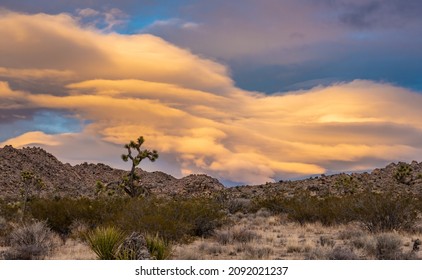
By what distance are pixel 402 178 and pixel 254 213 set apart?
34136 millimetres

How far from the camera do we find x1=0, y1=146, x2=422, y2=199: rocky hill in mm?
68875

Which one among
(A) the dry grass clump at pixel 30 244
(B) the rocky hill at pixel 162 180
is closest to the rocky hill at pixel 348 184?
(B) the rocky hill at pixel 162 180

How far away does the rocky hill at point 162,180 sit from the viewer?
2712 inches

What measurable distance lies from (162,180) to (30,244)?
88577 mm

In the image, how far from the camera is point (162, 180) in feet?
357

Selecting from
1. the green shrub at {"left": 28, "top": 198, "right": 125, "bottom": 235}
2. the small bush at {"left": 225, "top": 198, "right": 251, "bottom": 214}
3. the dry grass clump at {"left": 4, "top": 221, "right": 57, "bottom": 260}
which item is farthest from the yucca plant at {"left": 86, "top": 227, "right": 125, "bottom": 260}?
the small bush at {"left": 225, "top": 198, "right": 251, "bottom": 214}

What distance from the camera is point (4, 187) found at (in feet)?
277

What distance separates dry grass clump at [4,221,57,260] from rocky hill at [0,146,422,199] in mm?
42922

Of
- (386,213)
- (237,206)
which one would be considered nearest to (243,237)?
(386,213)

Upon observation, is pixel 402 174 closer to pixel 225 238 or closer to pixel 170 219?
pixel 225 238

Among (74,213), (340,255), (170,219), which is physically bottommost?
(340,255)

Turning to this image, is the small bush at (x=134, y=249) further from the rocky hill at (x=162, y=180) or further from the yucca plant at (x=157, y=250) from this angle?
the rocky hill at (x=162, y=180)

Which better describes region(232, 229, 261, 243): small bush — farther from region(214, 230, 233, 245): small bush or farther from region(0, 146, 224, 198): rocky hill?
region(0, 146, 224, 198): rocky hill

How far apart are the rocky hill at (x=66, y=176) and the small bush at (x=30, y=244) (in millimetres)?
63729
